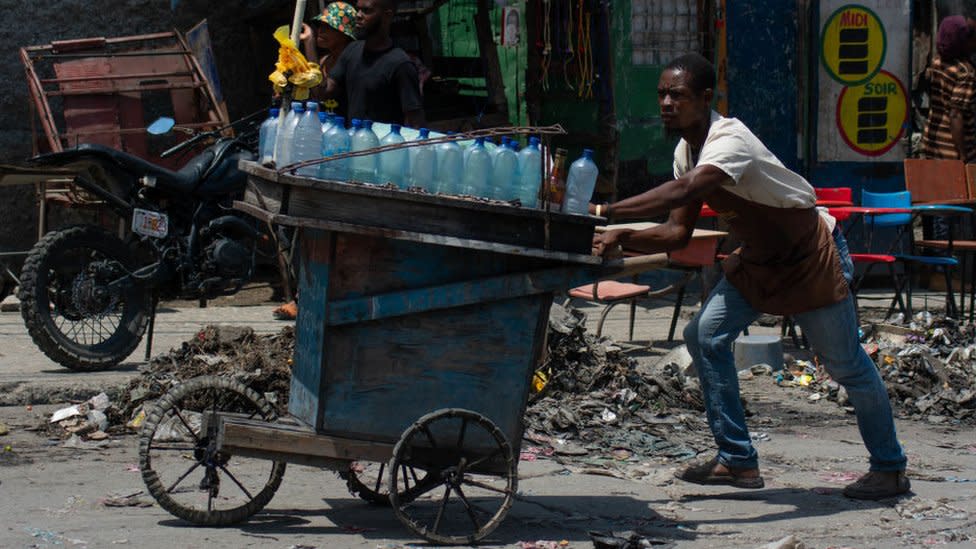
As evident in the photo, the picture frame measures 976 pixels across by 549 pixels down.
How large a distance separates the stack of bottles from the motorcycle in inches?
128

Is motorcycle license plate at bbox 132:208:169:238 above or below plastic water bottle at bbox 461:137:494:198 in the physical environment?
below

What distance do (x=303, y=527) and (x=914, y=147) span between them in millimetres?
9814

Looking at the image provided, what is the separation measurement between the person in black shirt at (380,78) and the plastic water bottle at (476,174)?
7.53ft

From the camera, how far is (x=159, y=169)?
8445 mm

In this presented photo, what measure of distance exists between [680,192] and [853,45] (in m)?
8.05

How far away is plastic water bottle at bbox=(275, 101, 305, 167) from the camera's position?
5.11 metres

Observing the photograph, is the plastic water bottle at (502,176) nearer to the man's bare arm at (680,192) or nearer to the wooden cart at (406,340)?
the wooden cart at (406,340)

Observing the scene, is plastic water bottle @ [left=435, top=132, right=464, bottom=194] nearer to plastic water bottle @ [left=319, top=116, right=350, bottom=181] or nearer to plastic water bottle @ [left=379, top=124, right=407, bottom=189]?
plastic water bottle @ [left=379, top=124, right=407, bottom=189]

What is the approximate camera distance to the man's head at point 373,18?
7582 mm

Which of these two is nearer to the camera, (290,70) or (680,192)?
(680,192)

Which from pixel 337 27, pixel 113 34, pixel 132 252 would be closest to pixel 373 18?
pixel 337 27

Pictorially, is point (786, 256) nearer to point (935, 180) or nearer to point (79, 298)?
point (79, 298)

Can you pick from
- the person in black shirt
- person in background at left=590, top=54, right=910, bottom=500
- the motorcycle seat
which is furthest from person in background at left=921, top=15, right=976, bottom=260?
the motorcycle seat

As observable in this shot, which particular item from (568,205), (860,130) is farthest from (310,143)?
(860,130)
